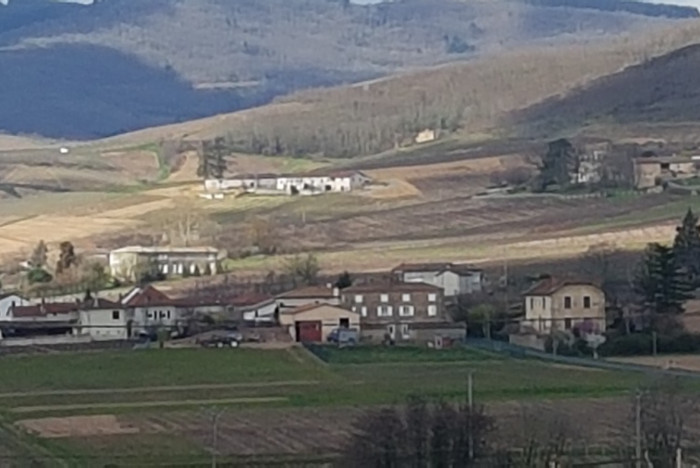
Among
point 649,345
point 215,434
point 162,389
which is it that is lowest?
point 215,434

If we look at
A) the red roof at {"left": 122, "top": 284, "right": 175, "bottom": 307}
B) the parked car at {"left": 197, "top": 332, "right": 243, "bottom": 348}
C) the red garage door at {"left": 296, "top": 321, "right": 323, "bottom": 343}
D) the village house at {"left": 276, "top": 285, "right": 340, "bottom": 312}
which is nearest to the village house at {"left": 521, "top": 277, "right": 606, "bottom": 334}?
the red garage door at {"left": 296, "top": 321, "right": 323, "bottom": 343}

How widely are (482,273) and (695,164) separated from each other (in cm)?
2097

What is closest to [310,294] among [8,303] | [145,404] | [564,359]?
[8,303]

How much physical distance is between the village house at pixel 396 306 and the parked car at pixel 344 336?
1.56ft

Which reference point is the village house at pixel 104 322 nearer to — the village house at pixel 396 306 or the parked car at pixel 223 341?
the parked car at pixel 223 341

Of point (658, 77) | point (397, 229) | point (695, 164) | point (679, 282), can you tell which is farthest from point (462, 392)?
point (658, 77)

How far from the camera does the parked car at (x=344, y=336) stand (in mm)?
30478

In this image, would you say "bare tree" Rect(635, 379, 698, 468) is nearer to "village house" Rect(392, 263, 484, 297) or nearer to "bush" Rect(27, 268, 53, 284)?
"village house" Rect(392, 263, 484, 297)

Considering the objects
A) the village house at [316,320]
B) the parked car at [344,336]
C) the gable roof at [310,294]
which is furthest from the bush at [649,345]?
the gable roof at [310,294]

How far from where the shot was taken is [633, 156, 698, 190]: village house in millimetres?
56031

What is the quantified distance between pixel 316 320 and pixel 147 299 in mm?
3279

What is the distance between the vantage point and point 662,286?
31484 mm

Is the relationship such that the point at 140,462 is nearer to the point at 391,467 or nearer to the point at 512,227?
the point at 391,467

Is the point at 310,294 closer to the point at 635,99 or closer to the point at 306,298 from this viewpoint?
the point at 306,298
